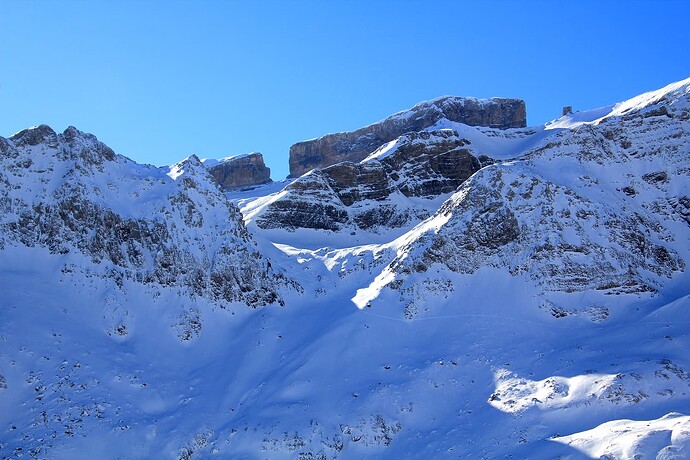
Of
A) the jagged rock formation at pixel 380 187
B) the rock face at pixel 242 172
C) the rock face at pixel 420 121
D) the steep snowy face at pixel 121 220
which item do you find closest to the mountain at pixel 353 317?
the steep snowy face at pixel 121 220

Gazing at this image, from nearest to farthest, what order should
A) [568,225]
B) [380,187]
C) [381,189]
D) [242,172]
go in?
[568,225], [381,189], [380,187], [242,172]

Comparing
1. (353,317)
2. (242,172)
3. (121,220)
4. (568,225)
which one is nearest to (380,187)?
(568,225)

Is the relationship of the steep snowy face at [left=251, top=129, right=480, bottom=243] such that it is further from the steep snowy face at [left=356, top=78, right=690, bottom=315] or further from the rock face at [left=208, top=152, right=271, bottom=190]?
the rock face at [left=208, top=152, right=271, bottom=190]

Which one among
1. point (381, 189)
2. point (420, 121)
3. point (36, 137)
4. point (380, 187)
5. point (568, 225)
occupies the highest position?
point (420, 121)

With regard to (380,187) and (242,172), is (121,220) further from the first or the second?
(242,172)

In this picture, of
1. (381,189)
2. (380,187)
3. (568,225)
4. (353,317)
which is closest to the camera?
(353,317)

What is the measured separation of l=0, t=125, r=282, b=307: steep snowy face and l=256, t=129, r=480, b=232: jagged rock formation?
22.5 meters

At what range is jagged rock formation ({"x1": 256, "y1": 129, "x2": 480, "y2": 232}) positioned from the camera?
257ft

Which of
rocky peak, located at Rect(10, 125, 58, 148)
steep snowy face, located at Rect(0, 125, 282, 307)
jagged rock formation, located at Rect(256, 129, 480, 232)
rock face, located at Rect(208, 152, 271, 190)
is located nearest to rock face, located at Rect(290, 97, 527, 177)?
rock face, located at Rect(208, 152, 271, 190)

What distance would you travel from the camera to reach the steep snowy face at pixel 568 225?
161 ft

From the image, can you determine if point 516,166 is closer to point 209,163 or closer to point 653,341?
point 653,341

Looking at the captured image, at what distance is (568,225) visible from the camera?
51312 mm

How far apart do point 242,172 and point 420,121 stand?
42194mm

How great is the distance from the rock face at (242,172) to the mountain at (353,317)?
2925 inches
